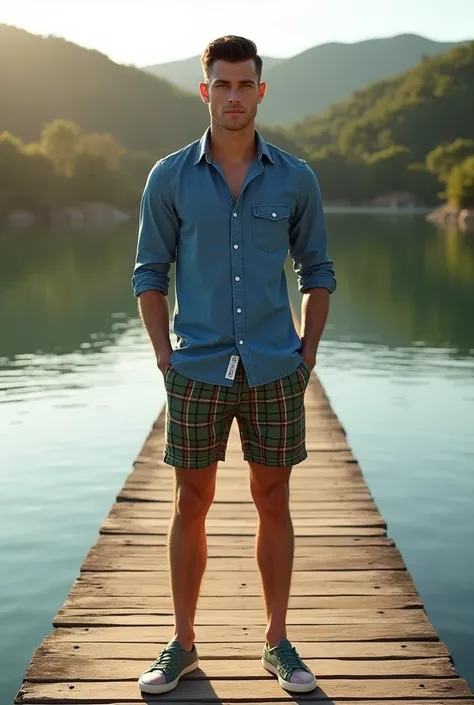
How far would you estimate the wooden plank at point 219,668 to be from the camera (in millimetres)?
3189

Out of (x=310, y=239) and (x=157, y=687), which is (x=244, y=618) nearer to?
(x=157, y=687)

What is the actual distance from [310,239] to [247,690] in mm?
1485

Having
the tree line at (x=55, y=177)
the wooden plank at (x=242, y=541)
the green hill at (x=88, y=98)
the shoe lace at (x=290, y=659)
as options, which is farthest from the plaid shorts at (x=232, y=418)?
the green hill at (x=88, y=98)

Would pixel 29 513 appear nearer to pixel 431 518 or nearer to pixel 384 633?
pixel 431 518

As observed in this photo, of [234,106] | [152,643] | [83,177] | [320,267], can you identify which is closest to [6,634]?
[152,643]

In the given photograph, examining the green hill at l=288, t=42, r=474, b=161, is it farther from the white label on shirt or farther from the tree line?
the white label on shirt

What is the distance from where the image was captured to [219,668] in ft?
10.7

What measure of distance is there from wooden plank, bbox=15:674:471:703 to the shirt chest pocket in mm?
1427

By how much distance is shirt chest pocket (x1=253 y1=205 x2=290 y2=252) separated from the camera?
2906 millimetres

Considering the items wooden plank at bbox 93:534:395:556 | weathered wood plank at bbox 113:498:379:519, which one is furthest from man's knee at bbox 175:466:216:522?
weathered wood plank at bbox 113:498:379:519

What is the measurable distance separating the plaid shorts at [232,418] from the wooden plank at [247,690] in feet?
2.46

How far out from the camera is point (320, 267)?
3164 millimetres

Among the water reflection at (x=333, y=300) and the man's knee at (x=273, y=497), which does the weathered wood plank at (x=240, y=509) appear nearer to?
the man's knee at (x=273, y=497)

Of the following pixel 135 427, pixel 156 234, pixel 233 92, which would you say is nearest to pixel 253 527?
pixel 156 234
